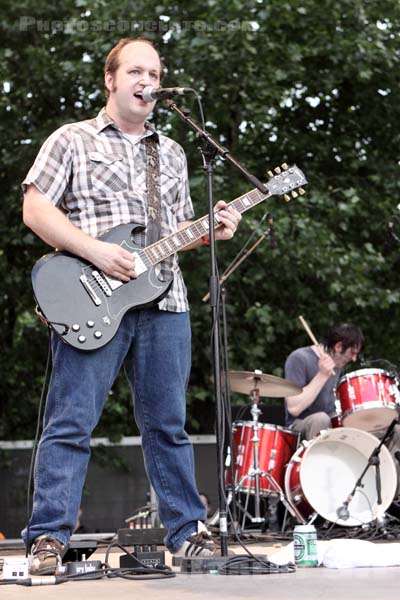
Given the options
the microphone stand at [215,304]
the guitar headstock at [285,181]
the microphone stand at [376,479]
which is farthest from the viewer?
the microphone stand at [376,479]

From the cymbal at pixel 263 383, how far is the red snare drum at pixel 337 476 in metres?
0.37

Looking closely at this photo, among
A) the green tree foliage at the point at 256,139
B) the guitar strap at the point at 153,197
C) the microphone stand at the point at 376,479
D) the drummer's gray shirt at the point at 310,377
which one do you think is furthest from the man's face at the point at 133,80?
the green tree foliage at the point at 256,139

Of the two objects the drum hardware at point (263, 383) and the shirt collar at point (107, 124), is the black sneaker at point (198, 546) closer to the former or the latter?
the shirt collar at point (107, 124)

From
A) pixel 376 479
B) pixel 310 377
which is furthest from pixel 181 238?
pixel 310 377

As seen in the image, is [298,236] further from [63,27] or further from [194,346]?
[63,27]

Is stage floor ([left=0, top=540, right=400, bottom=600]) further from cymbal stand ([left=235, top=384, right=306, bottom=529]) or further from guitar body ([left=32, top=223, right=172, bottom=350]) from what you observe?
cymbal stand ([left=235, top=384, right=306, bottom=529])

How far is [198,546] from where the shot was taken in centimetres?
360

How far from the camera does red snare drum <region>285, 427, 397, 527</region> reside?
616cm

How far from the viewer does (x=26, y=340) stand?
1089cm

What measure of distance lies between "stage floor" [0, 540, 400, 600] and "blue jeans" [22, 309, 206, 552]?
1.37 feet

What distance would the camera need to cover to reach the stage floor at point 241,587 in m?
2.68

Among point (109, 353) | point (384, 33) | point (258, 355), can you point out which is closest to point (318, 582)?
point (109, 353)

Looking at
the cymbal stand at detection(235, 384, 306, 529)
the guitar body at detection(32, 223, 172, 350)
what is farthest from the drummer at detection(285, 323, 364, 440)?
the guitar body at detection(32, 223, 172, 350)

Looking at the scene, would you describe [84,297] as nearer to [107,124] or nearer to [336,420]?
[107,124]
